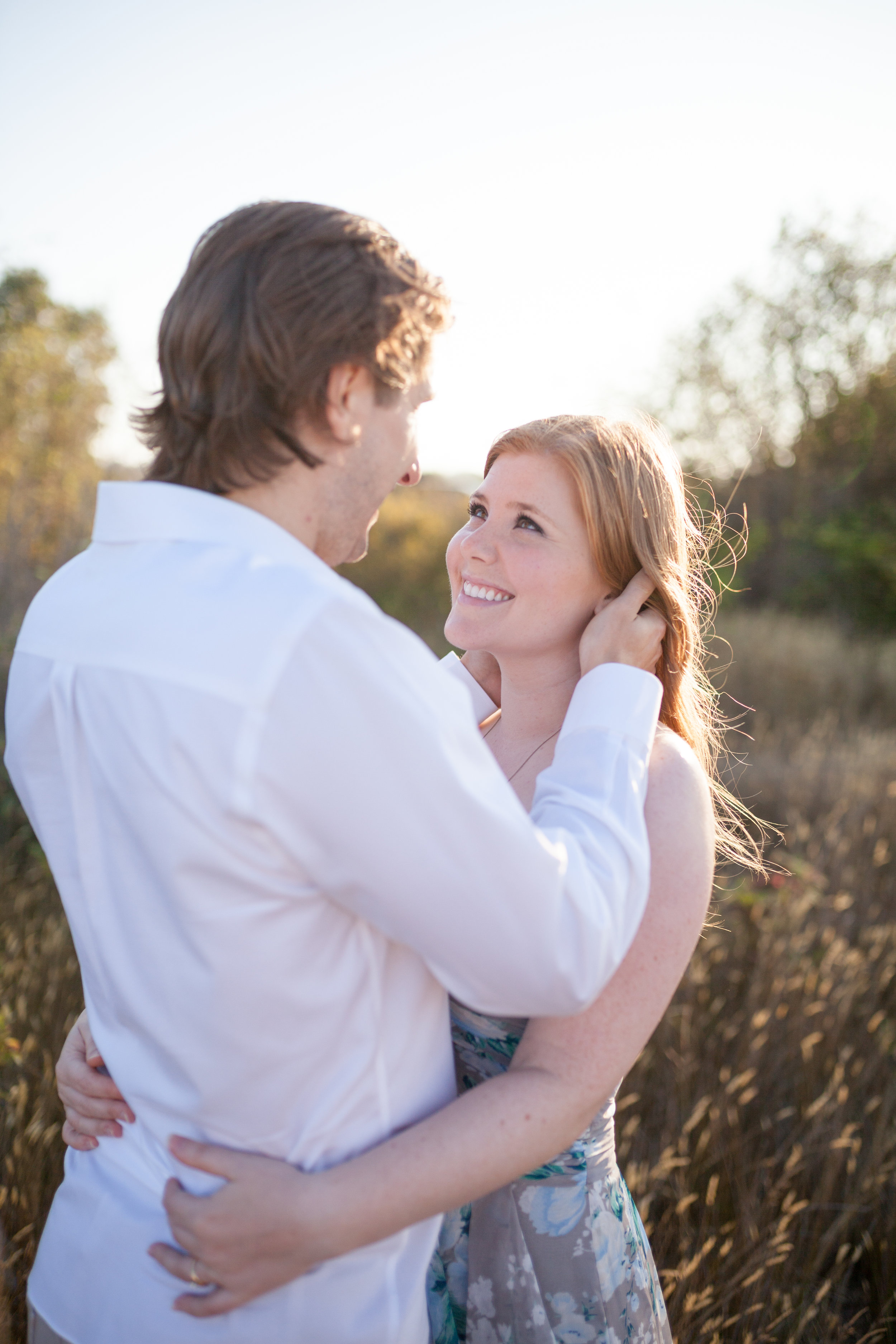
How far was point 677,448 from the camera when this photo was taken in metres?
16.3

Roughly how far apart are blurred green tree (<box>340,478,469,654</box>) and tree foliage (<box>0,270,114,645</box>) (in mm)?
4079

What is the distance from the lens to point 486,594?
6.41 feet

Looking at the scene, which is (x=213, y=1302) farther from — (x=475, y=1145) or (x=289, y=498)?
(x=289, y=498)

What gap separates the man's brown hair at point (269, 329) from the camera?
108 cm

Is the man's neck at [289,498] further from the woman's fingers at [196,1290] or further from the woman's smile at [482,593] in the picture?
the woman's fingers at [196,1290]

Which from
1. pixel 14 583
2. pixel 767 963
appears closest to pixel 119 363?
pixel 14 583

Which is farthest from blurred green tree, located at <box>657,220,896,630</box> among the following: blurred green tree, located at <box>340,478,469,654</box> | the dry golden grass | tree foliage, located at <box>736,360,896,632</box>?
the dry golden grass

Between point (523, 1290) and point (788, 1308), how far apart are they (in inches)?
51.8

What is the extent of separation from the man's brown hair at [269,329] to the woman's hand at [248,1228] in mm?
838

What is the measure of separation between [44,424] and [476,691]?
11984 mm

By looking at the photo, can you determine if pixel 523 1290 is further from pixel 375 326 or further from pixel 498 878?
pixel 375 326

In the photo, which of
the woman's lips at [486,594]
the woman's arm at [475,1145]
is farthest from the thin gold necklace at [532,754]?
the woman's arm at [475,1145]

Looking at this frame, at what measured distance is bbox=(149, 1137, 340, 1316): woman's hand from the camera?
40.1 inches

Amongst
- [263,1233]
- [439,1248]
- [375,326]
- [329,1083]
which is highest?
[375,326]
